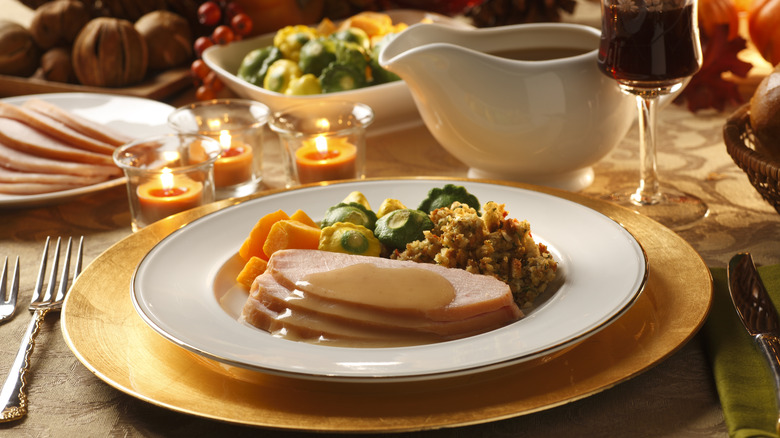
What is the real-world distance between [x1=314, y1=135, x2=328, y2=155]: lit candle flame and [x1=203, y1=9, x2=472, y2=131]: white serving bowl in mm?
200

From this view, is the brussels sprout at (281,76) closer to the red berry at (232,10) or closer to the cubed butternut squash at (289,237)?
the red berry at (232,10)

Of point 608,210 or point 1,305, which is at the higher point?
point 608,210

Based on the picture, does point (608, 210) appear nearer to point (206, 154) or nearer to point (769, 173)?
point (769, 173)

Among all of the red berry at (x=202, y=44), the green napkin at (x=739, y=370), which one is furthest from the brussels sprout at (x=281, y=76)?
the green napkin at (x=739, y=370)

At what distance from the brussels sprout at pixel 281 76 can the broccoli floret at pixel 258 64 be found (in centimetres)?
9

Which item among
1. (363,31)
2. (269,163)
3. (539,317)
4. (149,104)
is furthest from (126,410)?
(363,31)

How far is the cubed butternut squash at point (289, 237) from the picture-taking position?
4.37 feet

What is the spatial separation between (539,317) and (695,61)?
800mm

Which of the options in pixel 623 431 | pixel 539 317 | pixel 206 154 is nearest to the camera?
pixel 623 431

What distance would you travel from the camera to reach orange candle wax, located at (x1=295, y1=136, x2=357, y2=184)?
1.87 m

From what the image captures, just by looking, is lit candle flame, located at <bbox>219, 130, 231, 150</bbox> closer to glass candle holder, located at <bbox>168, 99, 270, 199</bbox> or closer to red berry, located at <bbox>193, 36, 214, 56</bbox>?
glass candle holder, located at <bbox>168, 99, 270, 199</bbox>

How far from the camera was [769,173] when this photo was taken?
135cm

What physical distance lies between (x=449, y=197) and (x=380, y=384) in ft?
1.83

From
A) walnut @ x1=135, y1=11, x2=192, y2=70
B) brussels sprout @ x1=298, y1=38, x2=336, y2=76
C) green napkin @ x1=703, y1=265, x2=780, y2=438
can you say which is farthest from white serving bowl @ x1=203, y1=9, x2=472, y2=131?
green napkin @ x1=703, y1=265, x2=780, y2=438
